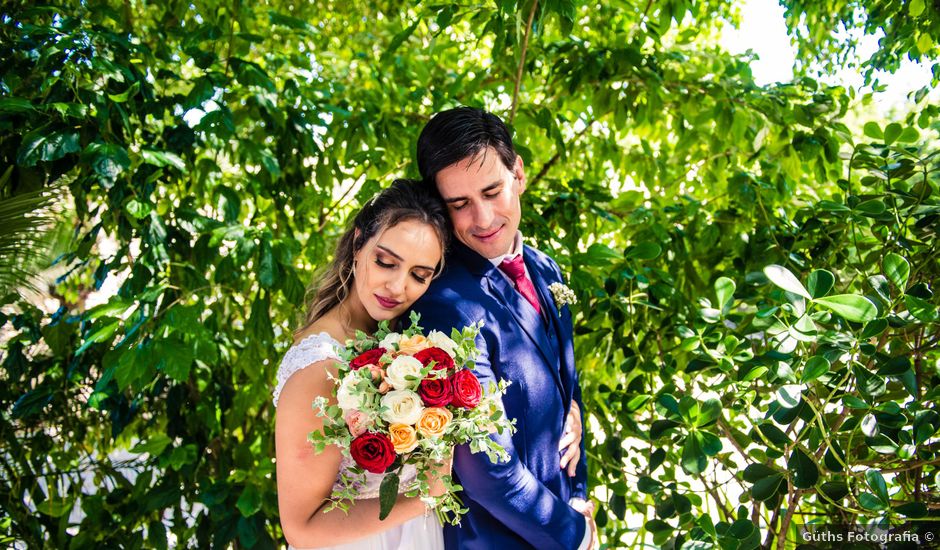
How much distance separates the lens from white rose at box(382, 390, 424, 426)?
1245mm

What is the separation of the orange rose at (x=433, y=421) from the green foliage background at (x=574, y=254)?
64 centimetres

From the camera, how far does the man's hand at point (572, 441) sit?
5.59ft

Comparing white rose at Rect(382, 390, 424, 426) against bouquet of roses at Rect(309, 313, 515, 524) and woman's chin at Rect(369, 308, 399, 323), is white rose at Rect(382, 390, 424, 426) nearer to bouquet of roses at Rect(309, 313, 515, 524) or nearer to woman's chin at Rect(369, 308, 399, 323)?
bouquet of roses at Rect(309, 313, 515, 524)

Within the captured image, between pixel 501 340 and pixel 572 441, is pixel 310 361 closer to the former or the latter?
pixel 501 340

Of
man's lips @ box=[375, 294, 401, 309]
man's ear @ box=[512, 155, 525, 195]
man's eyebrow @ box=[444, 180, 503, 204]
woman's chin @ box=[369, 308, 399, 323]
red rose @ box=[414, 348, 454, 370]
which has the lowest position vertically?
red rose @ box=[414, 348, 454, 370]

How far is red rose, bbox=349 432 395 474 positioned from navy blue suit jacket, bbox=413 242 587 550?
0.19 metres

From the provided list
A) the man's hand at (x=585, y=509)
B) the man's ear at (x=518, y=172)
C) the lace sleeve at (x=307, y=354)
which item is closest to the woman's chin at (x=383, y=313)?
the lace sleeve at (x=307, y=354)

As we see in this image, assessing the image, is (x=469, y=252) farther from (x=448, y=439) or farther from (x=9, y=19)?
(x=9, y=19)

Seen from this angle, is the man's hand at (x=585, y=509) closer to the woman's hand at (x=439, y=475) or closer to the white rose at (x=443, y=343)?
the woman's hand at (x=439, y=475)

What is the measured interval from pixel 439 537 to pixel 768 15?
226 centimetres

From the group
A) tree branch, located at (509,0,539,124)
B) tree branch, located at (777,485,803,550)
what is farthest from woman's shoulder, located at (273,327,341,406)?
tree branch, located at (777,485,803,550)

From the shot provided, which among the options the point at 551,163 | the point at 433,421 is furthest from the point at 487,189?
the point at 551,163

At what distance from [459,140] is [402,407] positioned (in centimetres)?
64

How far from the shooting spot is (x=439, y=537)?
5.44 feet
